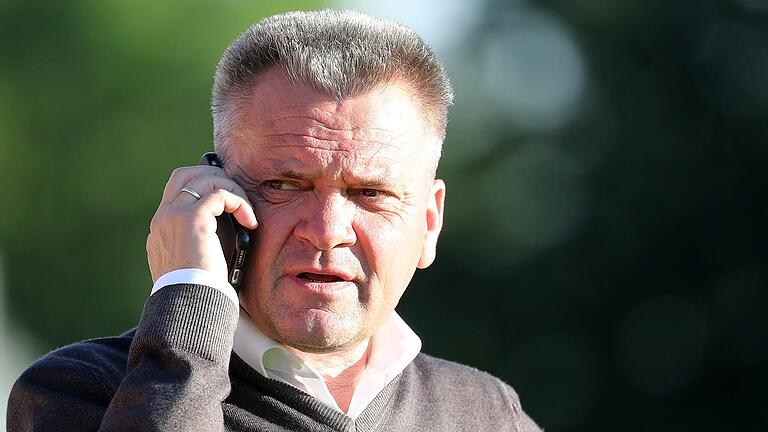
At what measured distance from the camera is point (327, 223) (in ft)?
9.57

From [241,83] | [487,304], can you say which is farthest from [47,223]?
[241,83]

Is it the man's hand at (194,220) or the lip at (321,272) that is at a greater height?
the man's hand at (194,220)

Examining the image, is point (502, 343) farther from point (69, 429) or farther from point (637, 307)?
point (69, 429)

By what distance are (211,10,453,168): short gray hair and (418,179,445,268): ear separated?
15 cm

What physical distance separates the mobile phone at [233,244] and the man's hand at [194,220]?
0.07 ft

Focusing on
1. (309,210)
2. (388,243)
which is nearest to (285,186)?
(309,210)

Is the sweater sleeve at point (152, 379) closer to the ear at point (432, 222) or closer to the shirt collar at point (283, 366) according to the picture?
the shirt collar at point (283, 366)

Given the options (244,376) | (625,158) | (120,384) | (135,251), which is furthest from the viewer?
(135,251)

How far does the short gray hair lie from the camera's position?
304 centimetres

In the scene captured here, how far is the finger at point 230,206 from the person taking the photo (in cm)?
289

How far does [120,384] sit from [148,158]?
57.3 ft

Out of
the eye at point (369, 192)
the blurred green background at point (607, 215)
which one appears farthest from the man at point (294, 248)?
the blurred green background at point (607, 215)

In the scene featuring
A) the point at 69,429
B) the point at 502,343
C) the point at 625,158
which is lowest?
the point at 502,343

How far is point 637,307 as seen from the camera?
447 inches
